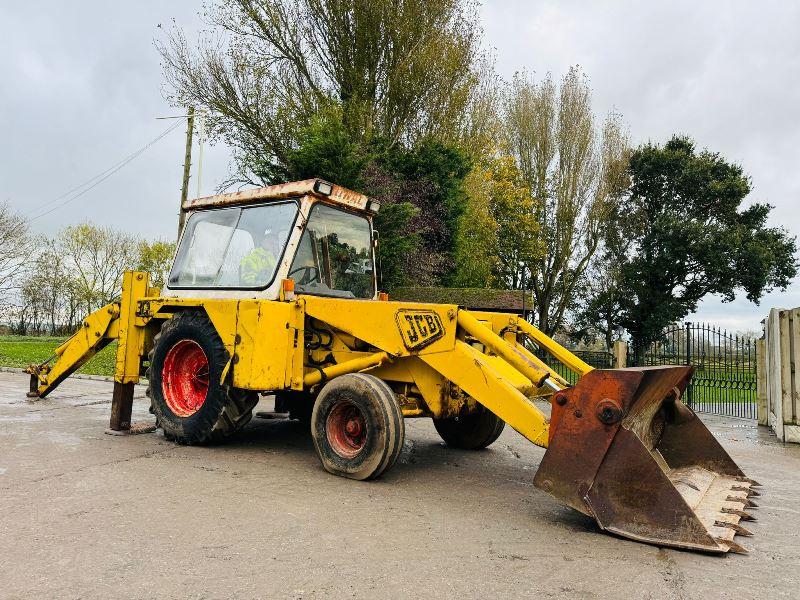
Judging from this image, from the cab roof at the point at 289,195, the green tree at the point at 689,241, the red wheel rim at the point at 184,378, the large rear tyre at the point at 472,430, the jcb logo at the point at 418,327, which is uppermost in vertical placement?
the green tree at the point at 689,241

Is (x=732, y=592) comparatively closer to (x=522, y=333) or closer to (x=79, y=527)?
(x=522, y=333)

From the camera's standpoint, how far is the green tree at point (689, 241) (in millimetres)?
25750

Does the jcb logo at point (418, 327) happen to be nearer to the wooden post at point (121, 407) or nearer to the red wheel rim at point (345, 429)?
the red wheel rim at point (345, 429)

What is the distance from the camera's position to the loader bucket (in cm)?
385

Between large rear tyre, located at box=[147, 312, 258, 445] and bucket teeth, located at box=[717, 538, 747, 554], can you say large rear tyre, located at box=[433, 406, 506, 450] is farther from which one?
bucket teeth, located at box=[717, 538, 747, 554]

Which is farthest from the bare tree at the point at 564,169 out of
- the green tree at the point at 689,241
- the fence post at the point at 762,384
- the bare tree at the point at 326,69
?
the fence post at the point at 762,384

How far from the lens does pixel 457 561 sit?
11.7 ft

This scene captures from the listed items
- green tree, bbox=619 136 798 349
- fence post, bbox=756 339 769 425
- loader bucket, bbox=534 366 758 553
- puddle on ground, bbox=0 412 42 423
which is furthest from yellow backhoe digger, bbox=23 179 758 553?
green tree, bbox=619 136 798 349

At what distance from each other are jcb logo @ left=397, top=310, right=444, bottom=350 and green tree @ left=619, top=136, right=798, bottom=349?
22.3 meters

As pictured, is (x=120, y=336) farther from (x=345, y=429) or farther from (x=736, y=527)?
(x=736, y=527)

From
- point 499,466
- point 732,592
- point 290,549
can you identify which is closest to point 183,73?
point 499,466

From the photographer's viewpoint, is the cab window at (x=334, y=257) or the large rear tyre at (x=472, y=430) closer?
the cab window at (x=334, y=257)

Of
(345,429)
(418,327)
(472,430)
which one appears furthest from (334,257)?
(472,430)

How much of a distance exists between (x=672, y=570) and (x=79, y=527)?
353cm
